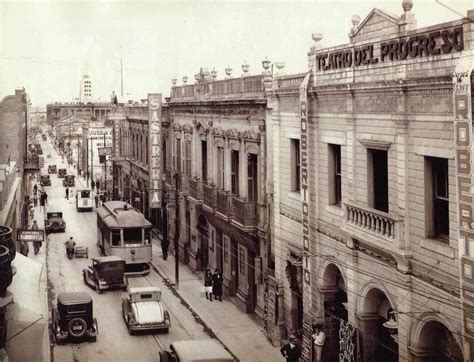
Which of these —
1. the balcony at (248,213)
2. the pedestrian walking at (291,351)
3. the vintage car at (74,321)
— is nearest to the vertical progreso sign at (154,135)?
the balcony at (248,213)

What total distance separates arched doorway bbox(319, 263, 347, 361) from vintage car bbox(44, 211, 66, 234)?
3160 cm

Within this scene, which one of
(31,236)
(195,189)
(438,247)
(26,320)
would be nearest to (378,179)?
(438,247)

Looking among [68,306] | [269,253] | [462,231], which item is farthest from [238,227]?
[462,231]

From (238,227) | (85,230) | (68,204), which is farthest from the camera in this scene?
(68,204)

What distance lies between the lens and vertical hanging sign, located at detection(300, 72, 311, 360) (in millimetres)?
20406

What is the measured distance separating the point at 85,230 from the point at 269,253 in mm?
27897

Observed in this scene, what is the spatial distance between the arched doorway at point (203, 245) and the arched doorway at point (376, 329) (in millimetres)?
17042

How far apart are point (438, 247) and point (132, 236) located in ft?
73.5

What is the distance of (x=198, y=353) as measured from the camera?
17.3m

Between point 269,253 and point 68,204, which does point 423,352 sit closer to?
point 269,253

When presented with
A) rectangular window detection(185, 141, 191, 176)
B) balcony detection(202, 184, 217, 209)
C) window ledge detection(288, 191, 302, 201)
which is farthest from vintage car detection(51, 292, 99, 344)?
rectangular window detection(185, 141, 191, 176)

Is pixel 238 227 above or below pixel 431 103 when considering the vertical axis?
below

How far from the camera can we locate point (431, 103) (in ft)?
47.4

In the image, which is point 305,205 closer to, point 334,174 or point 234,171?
point 334,174
